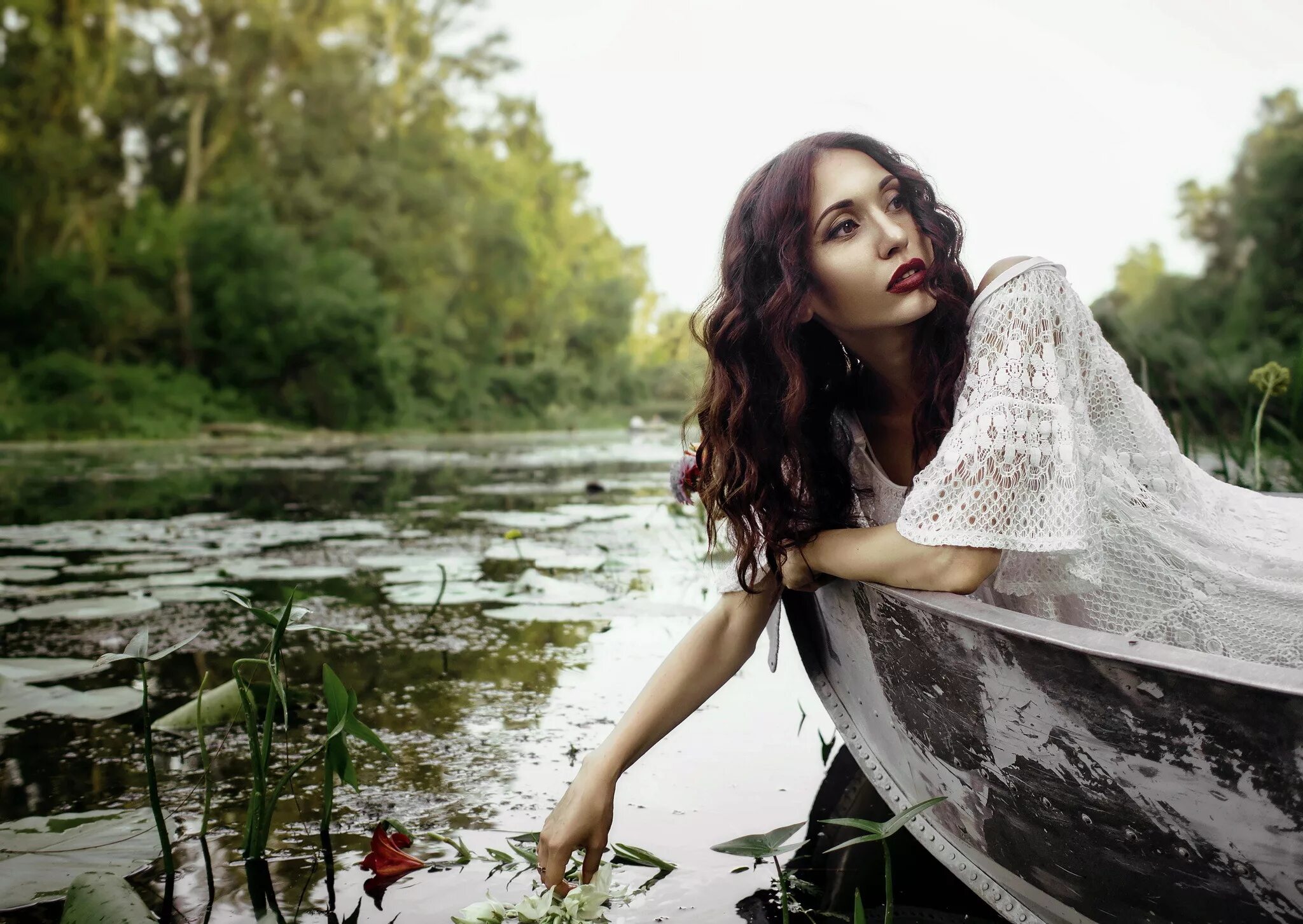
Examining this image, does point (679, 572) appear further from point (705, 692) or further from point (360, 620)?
point (705, 692)

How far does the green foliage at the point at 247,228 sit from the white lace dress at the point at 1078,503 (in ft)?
50.8

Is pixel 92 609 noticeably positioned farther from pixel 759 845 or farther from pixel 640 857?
pixel 759 845

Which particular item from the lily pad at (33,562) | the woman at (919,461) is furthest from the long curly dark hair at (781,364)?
the lily pad at (33,562)

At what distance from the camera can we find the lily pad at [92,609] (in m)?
2.81

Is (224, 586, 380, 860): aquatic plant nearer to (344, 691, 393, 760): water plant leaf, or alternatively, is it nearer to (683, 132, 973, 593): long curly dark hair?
(344, 691, 393, 760): water plant leaf

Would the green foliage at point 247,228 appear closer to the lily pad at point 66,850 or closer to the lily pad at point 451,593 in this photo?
the lily pad at point 451,593

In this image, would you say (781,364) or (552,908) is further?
(781,364)

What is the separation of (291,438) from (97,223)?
562 centimetres

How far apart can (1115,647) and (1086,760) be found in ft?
0.44

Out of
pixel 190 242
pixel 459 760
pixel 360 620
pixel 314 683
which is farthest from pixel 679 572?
pixel 190 242

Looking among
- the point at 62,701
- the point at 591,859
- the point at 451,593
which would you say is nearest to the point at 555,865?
the point at 591,859

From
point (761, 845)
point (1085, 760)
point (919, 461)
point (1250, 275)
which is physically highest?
point (1250, 275)

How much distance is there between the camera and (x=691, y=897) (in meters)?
1.33

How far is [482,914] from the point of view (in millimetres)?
1189
